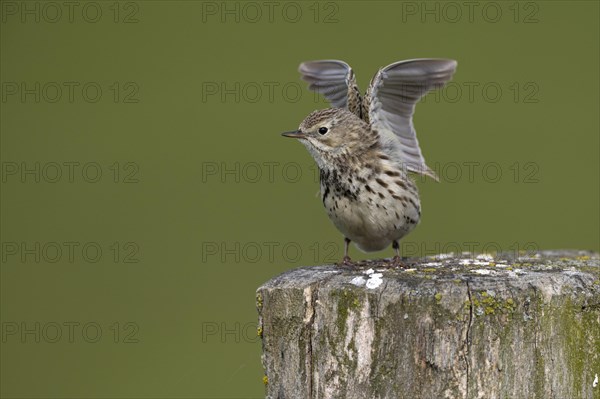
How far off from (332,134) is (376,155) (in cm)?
40

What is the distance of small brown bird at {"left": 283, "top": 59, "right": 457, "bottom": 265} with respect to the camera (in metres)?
6.99

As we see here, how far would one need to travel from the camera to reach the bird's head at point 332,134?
704cm

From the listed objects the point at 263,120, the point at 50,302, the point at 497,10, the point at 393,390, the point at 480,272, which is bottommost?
the point at 50,302

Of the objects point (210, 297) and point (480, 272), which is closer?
point (480, 272)

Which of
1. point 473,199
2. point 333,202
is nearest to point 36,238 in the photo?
point 473,199

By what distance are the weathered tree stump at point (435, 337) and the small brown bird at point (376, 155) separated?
1.97 meters

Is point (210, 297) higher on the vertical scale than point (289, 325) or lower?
lower

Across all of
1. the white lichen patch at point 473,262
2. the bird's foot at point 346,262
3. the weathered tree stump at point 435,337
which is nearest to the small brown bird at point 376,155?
the bird's foot at point 346,262

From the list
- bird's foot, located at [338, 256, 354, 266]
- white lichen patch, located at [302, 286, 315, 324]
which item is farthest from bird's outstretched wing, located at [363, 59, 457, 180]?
white lichen patch, located at [302, 286, 315, 324]

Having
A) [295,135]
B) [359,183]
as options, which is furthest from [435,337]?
[295,135]

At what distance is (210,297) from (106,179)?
312 centimetres

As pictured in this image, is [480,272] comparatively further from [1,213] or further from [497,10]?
[497,10]

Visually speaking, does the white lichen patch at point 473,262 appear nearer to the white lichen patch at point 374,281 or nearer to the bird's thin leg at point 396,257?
the bird's thin leg at point 396,257

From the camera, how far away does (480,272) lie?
5.12 meters
